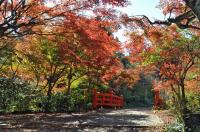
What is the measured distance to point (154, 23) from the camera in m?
11.3

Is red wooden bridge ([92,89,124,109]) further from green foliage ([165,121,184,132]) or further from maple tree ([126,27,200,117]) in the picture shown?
green foliage ([165,121,184,132])

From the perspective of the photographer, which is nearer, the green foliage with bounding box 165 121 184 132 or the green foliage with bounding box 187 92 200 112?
the green foliage with bounding box 165 121 184 132

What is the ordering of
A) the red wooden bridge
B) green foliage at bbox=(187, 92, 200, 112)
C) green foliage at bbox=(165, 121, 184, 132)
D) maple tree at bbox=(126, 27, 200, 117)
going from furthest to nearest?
the red wooden bridge
green foliage at bbox=(187, 92, 200, 112)
maple tree at bbox=(126, 27, 200, 117)
green foliage at bbox=(165, 121, 184, 132)

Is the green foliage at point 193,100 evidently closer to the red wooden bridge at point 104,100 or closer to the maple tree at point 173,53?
the maple tree at point 173,53

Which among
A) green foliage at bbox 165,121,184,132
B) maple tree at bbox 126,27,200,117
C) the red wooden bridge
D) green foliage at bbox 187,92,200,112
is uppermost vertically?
maple tree at bbox 126,27,200,117

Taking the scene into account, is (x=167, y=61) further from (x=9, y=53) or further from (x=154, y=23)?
(x=9, y=53)

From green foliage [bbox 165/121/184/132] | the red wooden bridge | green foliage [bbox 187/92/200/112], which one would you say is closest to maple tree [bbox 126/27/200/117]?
green foliage [bbox 187/92/200/112]

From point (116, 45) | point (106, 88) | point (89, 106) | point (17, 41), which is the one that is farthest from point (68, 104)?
point (106, 88)

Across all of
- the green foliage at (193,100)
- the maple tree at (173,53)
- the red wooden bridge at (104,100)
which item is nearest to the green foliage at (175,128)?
the maple tree at (173,53)

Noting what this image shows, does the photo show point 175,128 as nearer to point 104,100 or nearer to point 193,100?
→ point 193,100

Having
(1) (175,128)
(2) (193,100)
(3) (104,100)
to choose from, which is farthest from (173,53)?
(3) (104,100)

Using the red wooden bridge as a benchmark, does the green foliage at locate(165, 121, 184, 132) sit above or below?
below

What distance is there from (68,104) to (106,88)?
756 centimetres

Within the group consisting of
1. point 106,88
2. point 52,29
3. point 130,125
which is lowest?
point 130,125
